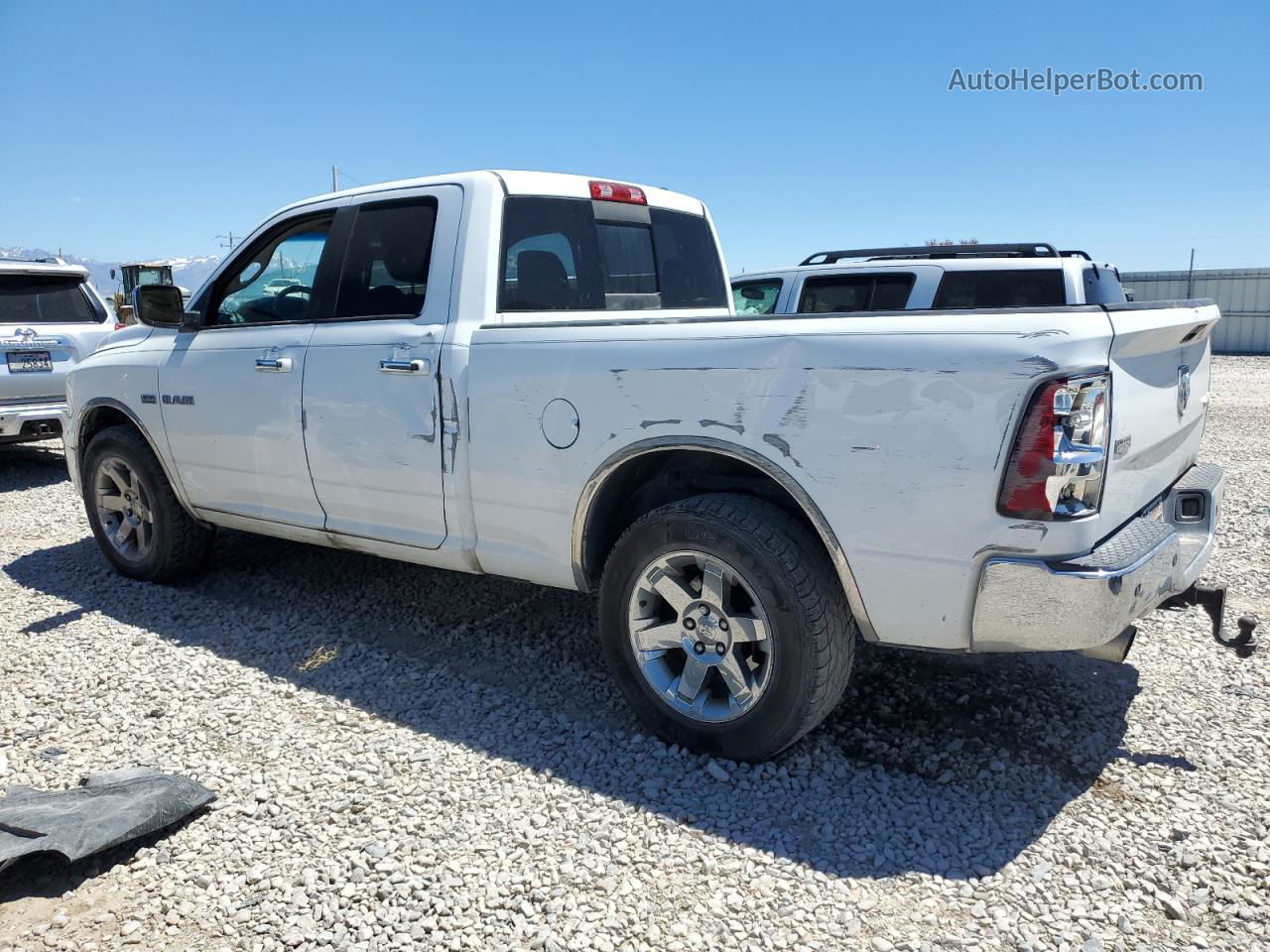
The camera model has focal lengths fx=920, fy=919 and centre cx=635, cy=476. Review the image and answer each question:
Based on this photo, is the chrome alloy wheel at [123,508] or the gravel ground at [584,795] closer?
the gravel ground at [584,795]

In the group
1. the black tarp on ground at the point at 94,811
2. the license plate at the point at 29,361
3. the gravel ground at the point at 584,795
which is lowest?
the gravel ground at the point at 584,795

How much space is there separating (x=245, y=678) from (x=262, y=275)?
1.97 metres

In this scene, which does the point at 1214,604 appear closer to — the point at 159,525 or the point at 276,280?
the point at 276,280

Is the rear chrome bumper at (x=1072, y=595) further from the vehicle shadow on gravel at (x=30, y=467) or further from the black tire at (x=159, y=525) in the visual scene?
the vehicle shadow on gravel at (x=30, y=467)

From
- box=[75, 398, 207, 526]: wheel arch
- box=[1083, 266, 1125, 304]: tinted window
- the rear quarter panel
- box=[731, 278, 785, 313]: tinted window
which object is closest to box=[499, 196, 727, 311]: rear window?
the rear quarter panel

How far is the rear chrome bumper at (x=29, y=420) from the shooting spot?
318 inches

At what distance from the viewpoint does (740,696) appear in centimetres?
310

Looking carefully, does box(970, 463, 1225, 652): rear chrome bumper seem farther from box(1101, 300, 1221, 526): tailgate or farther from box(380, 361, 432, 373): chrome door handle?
box(380, 361, 432, 373): chrome door handle

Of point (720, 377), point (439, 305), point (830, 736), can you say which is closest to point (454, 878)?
point (830, 736)

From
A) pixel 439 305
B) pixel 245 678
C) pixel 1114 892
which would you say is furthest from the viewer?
pixel 245 678

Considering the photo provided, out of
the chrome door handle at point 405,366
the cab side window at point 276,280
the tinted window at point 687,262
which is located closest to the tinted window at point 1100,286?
the tinted window at point 687,262

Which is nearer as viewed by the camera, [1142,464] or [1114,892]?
[1114,892]

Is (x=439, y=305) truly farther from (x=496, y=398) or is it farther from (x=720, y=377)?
(x=720, y=377)

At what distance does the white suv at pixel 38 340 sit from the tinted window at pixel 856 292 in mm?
6669
